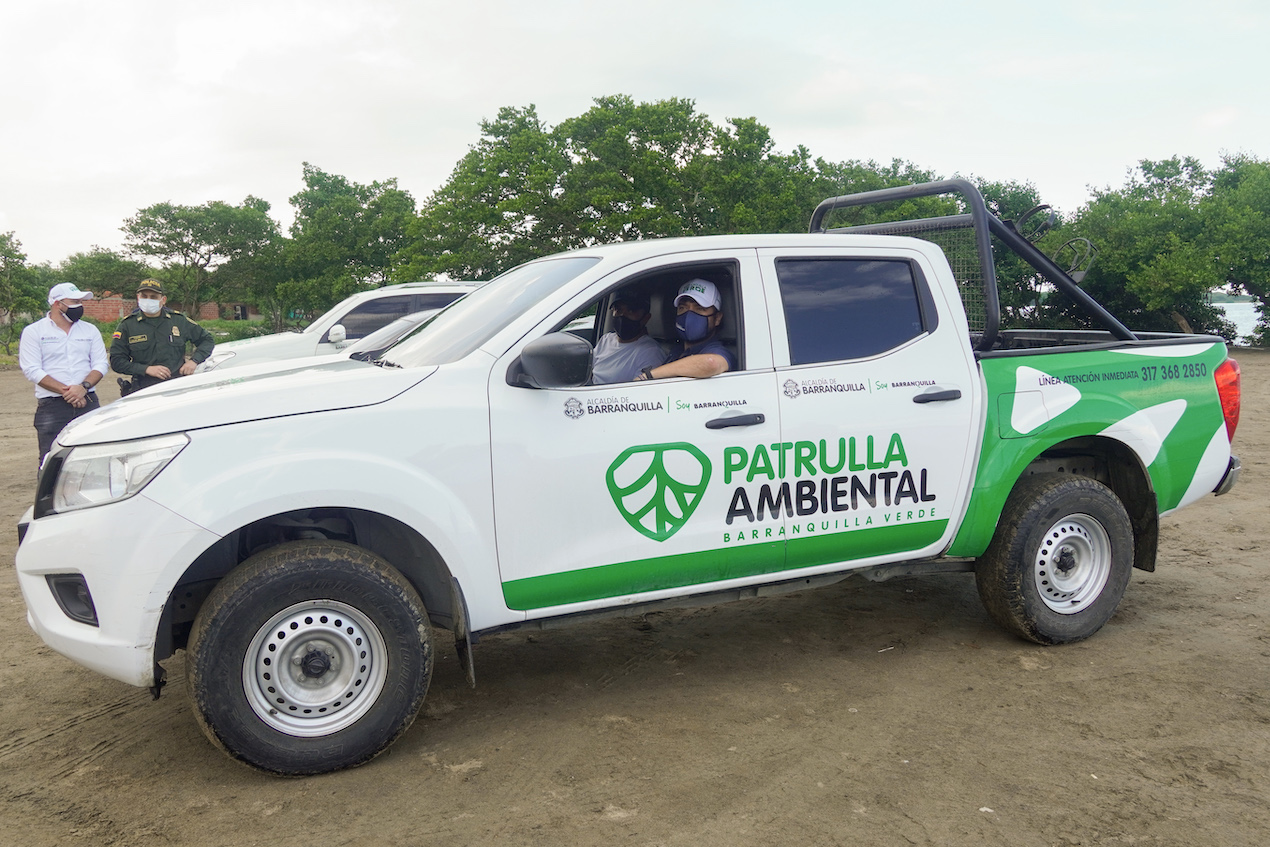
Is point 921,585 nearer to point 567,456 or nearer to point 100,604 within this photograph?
point 567,456

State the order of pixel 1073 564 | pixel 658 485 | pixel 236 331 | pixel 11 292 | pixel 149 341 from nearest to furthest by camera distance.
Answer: pixel 658 485, pixel 1073 564, pixel 149 341, pixel 11 292, pixel 236 331

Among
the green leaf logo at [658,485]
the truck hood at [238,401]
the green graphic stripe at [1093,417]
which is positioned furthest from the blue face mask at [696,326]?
the green graphic stripe at [1093,417]

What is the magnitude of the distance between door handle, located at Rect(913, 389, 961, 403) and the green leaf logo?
3.72 ft

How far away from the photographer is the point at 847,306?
4523 millimetres

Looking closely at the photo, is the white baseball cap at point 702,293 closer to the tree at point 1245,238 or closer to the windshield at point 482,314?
the windshield at point 482,314

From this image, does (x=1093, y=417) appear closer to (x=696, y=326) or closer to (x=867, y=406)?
(x=867, y=406)

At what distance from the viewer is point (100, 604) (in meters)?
3.41

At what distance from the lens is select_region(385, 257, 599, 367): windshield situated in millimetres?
4094

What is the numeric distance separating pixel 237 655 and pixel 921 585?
4.30m

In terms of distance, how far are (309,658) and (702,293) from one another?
2191mm

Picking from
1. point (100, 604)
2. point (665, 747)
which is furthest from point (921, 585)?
point (100, 604)

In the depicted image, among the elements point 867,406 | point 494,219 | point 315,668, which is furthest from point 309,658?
point 494,219

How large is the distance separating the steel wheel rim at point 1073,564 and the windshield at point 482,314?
2661mm

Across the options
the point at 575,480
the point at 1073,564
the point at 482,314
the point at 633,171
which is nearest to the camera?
the point at 575,480
